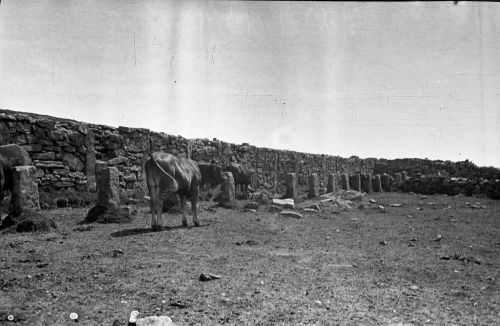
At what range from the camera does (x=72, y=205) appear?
442 inches

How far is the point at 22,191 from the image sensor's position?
26.0 ft

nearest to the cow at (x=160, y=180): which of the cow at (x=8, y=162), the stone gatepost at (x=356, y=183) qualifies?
the cow at (x=8, y=162)

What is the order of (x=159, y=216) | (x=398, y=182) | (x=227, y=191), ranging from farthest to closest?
(x=398, y=182), (x=227, y=191), (x=159, y=216)

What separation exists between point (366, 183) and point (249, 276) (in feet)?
80.3

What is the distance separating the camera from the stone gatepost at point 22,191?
786cm

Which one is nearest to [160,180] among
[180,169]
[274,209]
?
[180,169]

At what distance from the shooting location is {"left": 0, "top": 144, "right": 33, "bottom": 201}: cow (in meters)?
7.92

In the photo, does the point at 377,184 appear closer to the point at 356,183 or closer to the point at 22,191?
the point at 356,183

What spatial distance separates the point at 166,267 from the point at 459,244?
6.28m

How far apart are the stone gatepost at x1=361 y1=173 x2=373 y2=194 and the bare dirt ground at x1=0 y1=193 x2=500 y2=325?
1773cm

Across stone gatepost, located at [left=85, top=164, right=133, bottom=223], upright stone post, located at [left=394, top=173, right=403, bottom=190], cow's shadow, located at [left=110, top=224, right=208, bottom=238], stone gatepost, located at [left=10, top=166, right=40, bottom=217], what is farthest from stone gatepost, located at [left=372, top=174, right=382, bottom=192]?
stone gatepost, located at [left=10, top=166, right=40, bottom=217]

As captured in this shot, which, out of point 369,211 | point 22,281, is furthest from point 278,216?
point 22,281

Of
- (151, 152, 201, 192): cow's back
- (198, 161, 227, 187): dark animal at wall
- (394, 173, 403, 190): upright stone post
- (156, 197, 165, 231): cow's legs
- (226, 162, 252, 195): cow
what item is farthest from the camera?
(394, 173, 403, 190): upright stone post

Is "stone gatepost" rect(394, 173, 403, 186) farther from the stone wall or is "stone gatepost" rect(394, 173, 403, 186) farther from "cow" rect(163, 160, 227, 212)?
"cow" rect(163, 160, 227, 212)
